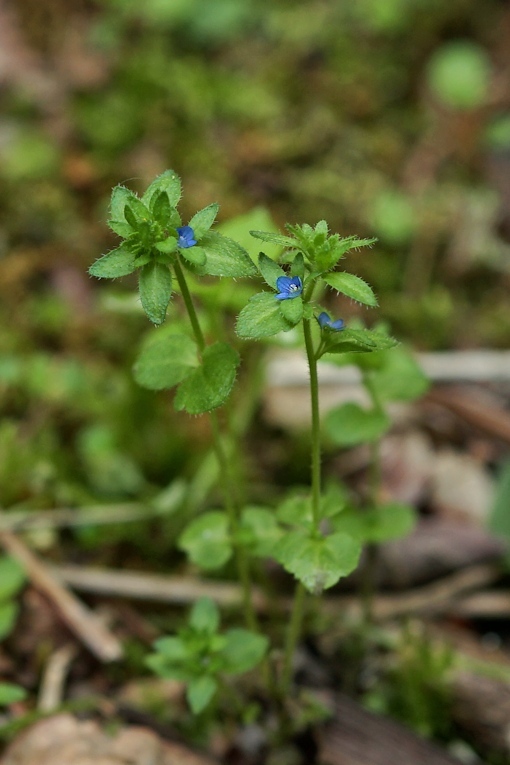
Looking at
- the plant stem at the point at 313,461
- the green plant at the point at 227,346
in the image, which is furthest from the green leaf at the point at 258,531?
the plant stem at the point at 313,461

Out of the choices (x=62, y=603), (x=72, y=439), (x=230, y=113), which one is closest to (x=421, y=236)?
(x=230, y=113)

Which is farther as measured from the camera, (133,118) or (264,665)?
(133,118)

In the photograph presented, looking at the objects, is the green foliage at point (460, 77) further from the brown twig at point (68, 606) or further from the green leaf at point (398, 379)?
the brown twig at point (68, 606)

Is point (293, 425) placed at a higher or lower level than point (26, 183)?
lower

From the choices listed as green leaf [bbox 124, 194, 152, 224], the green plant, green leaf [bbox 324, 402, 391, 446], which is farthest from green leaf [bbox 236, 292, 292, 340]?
green leaf [bbox 324, 402, 391, 446]

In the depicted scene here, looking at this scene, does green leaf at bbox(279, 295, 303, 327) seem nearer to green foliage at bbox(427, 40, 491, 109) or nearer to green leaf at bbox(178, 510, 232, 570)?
green leaf at bbox(178, 510, 232, 570)

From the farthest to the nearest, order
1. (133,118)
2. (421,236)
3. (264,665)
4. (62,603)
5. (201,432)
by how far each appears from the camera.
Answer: (133,118) < (421,236) < (201,432) < (62,603) < (264,665)

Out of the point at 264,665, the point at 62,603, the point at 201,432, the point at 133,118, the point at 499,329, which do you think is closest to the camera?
the point at 264,665

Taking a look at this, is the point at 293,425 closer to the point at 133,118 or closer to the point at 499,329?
the point at 499,329
